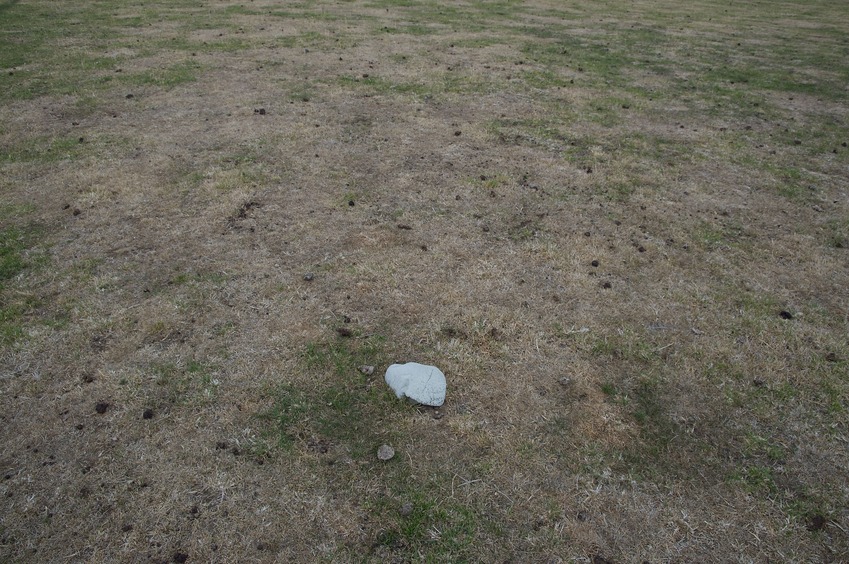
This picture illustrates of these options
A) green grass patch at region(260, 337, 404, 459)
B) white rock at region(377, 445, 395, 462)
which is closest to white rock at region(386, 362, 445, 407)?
green grass patch at region(260, 337, 404, 459)

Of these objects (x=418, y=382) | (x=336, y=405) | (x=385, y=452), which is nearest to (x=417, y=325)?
(x=418, y=382)

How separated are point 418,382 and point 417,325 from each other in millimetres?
787

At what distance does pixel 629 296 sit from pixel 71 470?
15.1ft

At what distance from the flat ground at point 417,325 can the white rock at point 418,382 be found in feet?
0.36

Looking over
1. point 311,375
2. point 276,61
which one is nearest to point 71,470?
point 311,375

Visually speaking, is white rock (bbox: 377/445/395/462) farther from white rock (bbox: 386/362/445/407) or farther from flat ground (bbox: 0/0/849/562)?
white rock (bbox: 386/362/445/407)

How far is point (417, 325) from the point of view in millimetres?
4469

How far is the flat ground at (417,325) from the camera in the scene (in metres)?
3.07

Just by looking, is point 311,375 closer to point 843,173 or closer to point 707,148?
point 707,148

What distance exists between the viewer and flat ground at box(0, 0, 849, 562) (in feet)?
10.1

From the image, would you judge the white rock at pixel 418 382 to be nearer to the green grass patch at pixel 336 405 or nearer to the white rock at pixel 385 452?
the green grass patch at pixel 336 405

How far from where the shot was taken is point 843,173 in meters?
7.45

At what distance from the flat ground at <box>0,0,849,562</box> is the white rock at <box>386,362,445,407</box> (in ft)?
0.36

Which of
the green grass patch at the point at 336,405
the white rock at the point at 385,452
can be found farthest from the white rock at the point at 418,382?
the white rock at the point at 385,452
